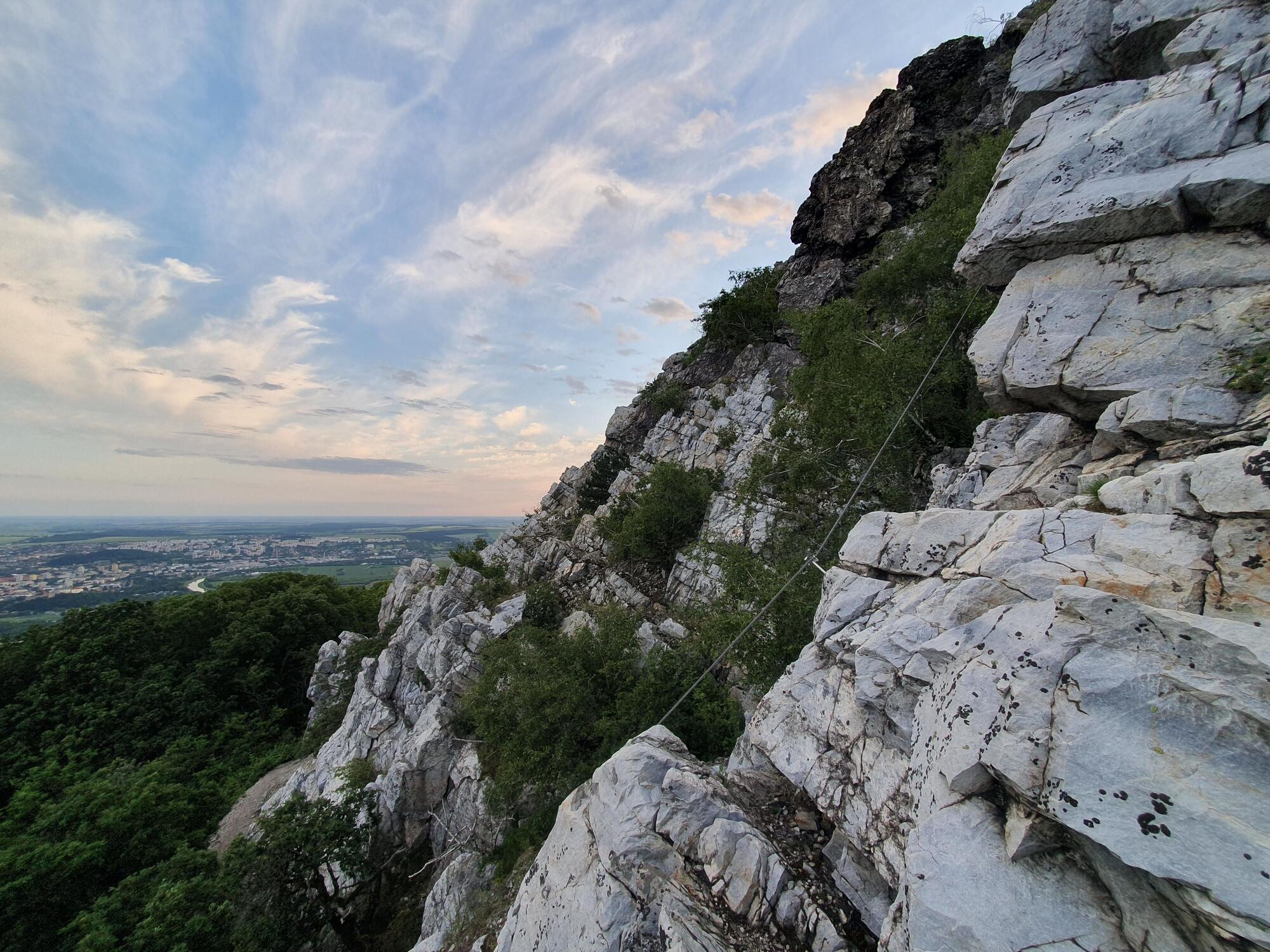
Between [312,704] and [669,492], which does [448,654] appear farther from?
[312,704]

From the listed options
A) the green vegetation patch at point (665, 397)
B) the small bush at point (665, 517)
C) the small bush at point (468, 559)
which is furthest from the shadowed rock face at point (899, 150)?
the small bush at point (468, 559)

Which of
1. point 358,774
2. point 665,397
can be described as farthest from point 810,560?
point 665,397

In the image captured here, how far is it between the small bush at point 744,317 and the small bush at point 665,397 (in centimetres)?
527

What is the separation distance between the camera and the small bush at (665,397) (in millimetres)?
33812

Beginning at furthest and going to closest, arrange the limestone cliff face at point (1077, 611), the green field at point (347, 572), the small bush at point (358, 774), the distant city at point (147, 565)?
the green field at point (347, 572), the distant city at point (147, 565), the small bush at point (358, 774), the limestone cliff face at point (1077, 611)

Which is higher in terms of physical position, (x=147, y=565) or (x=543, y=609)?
(x=543, y=609)

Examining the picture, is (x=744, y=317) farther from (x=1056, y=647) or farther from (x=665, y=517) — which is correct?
(x=1056, y=647)

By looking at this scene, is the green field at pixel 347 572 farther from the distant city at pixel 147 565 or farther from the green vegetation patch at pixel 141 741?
the green vegetation patch at pixel 141 741

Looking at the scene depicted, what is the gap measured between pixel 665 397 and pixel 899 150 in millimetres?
21574

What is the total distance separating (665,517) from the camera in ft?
75.9

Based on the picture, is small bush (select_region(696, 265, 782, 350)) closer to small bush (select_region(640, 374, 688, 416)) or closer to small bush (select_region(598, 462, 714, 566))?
small bush (select_region(640, 374, 688, 416))

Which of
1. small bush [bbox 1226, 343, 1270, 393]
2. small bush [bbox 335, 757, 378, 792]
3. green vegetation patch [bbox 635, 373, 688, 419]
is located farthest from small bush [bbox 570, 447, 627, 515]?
small bush [bbox 1226, 343, 1270, 393]

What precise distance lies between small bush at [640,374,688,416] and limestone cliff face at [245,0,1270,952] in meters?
22.7

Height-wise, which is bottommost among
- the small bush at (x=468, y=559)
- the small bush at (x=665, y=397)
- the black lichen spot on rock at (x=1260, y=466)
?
the small bush at (x=468, y=559)
